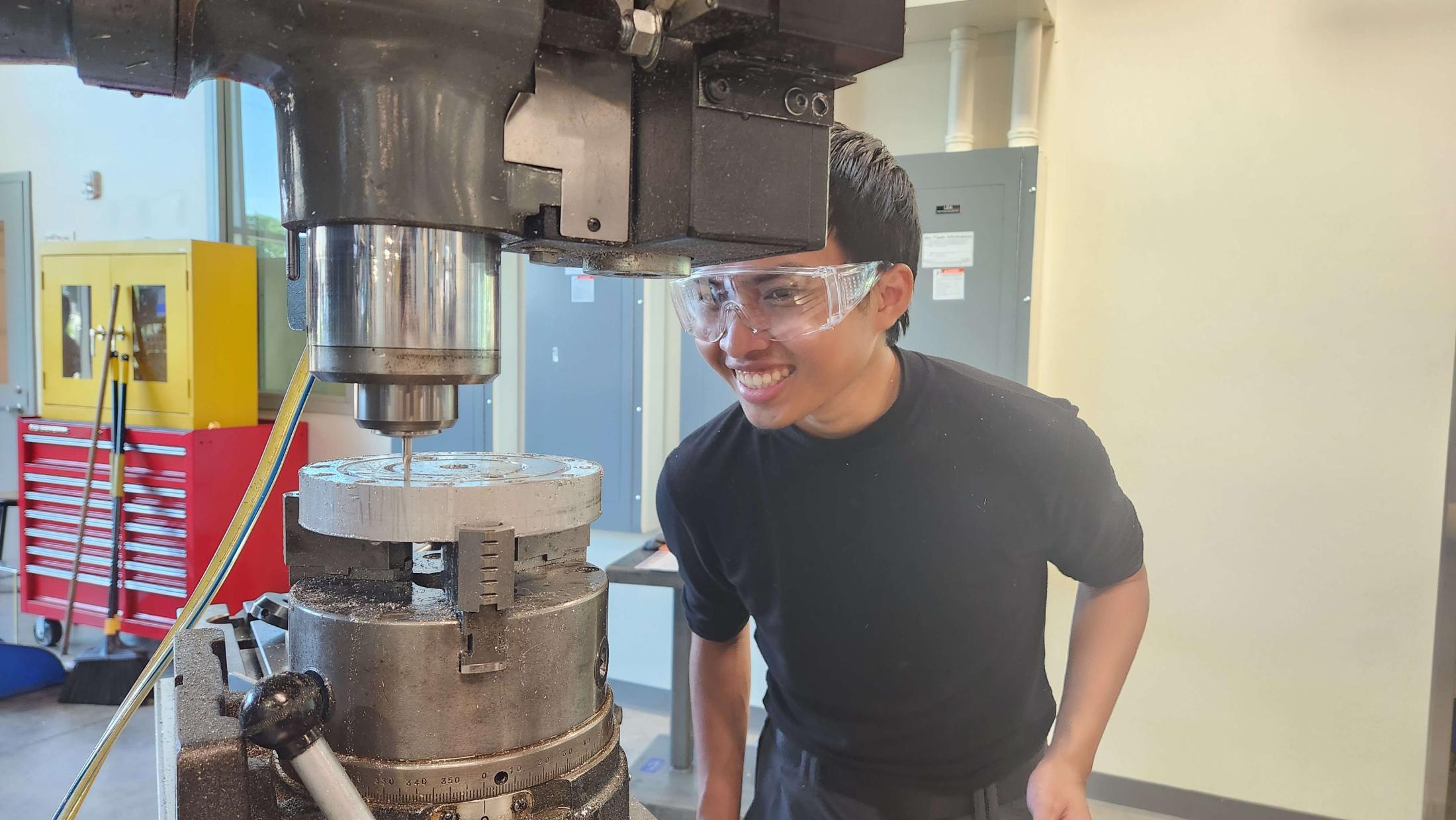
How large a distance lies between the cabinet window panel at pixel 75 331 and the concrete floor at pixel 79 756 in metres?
1.30

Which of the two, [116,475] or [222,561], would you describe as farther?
[116,475]

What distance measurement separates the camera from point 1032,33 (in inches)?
92.4

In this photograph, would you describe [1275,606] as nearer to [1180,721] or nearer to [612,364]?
[1180,721]

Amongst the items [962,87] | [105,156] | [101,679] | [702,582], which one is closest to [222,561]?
[702,582]

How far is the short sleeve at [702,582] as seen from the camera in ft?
4.14

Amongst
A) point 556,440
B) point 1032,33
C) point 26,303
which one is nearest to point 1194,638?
point 1032,33

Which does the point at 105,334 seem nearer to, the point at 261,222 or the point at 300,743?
the point at 261,222

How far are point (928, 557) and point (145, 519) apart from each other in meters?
3.46

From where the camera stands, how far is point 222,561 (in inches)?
26.9

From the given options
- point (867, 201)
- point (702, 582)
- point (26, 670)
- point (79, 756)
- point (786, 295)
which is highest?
point (867, 201)

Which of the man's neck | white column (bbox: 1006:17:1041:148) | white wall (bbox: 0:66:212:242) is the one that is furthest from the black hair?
white wall (bbox: 0:66:212:242)

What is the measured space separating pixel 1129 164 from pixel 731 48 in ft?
7.44

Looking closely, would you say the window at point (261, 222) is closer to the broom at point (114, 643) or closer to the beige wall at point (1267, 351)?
the broom at point (114, 643)

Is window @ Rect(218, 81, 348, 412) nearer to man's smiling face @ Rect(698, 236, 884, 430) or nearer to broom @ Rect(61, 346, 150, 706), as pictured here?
broom @ Rect(61, 346, 150, 706)
